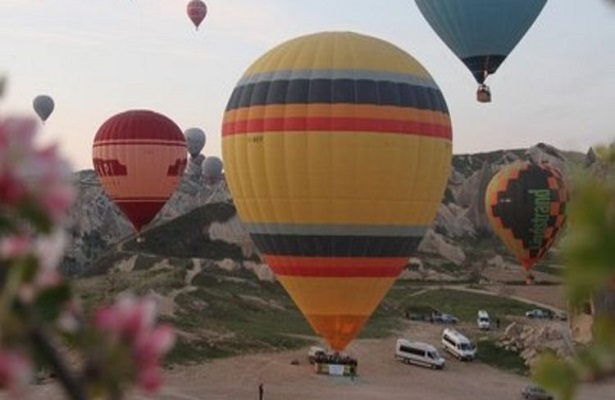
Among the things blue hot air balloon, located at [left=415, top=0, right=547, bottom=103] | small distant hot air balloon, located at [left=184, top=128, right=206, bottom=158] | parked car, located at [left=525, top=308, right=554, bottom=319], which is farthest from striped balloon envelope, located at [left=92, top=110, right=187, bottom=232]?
small distant hot air balloon, located at [left=184, top=128, right=206, bottom=158]

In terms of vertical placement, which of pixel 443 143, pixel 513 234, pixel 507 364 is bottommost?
pixel 507 364

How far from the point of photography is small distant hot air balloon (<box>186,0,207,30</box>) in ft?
220

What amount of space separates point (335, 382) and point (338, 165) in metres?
16.1

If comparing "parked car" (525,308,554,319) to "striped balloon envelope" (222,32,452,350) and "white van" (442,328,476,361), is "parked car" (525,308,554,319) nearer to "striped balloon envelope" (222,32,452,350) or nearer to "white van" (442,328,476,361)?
"white van" (442,328,476,361)

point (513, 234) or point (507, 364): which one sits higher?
point (513, 234)

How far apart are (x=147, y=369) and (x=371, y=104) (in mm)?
20219

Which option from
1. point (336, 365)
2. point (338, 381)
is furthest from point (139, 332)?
point (336, 365)

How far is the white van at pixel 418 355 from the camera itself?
131 ft

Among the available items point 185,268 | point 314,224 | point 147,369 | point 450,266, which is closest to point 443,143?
point 314,224

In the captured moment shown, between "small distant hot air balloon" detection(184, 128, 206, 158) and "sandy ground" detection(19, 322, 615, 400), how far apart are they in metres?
51.9

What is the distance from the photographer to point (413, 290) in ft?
225

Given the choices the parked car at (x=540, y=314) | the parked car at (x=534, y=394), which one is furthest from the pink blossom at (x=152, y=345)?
the parked car at (x=540, y=314)

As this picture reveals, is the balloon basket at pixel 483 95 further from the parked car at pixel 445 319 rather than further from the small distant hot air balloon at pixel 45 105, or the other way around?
the small distant hot air balloon at pixel 45 105

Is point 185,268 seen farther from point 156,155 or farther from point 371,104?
point 371,104
